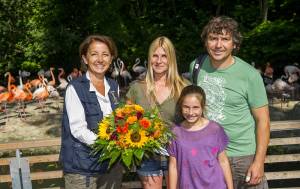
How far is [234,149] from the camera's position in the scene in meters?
3.75

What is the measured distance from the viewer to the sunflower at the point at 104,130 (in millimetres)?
3410

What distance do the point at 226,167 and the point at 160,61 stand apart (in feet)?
3.37

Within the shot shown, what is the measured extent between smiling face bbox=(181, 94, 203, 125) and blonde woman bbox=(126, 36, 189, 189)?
0.18 metres

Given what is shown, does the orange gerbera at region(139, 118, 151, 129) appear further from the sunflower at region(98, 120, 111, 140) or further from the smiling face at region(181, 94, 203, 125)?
the smiling face at region(181, 94, 203, 125)

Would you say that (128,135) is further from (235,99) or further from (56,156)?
(56,156)

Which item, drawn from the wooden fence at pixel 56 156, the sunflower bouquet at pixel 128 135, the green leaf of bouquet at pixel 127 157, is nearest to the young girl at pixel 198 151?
the sunflower bouquet at pixel 128 135

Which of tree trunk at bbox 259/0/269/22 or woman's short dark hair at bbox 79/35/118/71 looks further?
tree trunk at bbox 259/0/269/22

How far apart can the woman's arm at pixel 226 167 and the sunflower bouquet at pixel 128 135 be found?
533mm

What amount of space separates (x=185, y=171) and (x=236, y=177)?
1.38 feet

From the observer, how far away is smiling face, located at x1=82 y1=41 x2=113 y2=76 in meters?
3.70

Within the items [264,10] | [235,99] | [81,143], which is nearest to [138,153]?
[81,143]

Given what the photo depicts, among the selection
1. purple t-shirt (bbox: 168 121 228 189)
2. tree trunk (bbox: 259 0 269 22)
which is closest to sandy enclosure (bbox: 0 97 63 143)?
purple t-shirt (bbox: 168 121 228 189)

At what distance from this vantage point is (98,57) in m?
3.70

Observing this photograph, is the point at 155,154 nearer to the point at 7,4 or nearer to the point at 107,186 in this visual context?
the point at 107,186
